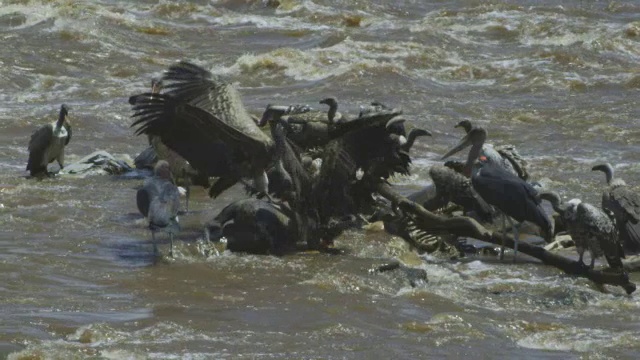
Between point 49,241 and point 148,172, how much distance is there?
322cm

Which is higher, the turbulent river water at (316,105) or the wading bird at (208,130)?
the wading bird at (208,130)

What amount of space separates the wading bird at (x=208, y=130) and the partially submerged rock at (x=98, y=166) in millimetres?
2286

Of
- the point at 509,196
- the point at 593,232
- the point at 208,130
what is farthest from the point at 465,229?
the point at 208,130

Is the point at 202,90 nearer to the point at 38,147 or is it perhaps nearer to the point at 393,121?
the point at 393,121

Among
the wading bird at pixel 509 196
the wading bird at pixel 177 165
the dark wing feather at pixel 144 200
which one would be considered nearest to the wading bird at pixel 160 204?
the dark wing feather at pixel 144 200

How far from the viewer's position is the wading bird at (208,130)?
9562mm

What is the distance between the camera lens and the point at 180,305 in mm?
7766

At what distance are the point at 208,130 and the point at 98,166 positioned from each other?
3109 millimetres

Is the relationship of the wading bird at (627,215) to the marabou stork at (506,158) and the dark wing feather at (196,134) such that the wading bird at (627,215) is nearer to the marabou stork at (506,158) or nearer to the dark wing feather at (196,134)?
the marabou stork at (506,158)

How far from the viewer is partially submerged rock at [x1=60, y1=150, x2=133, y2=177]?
486 inches

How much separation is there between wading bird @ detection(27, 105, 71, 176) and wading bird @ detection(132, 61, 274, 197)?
2.22 metres

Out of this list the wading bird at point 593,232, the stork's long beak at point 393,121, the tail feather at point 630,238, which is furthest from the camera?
the tail feather at point 630,238

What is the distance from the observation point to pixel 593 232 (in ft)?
29.1

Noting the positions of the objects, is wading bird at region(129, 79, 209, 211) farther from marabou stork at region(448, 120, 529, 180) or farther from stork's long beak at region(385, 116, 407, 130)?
marabou stork at region(448, 120, 529, 180)
